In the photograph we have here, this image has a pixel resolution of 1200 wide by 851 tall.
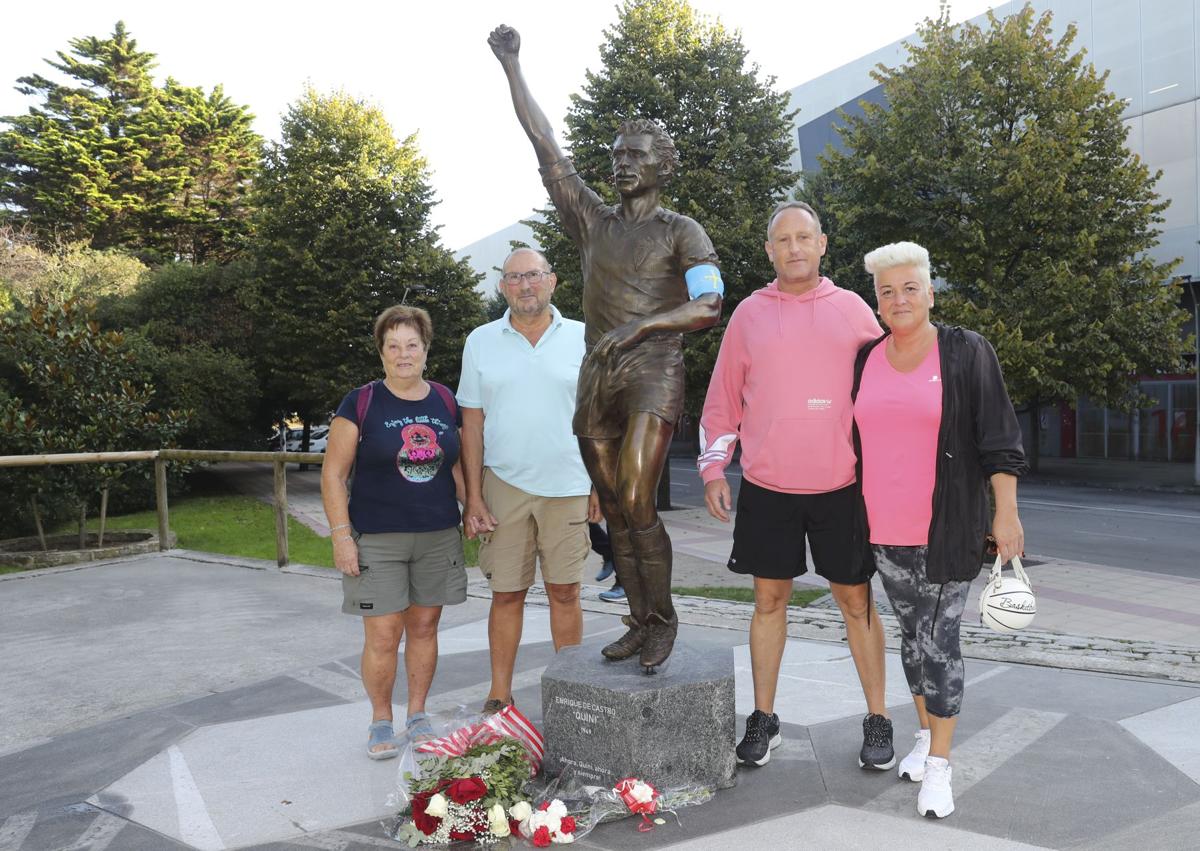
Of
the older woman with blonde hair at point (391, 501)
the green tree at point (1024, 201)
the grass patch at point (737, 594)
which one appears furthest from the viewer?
the green tree at point (1024, 201)

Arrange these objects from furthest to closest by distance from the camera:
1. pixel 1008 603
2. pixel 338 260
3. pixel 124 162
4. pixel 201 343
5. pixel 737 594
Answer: pixel 124 162 < pixel 201 343 < pixel 338 260 < pixel 737 594 < pixel 1008 603

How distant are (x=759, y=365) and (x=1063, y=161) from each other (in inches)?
580

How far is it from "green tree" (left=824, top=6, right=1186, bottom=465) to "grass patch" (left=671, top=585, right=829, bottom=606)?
908cm

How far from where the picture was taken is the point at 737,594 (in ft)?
25.0

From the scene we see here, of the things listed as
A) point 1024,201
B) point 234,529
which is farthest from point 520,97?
point 1024,201

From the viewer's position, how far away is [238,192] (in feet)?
114

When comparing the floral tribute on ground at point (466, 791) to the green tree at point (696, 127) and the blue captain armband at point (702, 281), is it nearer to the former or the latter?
the blue captain armband at point (702, 281)

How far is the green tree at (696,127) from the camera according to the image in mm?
15008

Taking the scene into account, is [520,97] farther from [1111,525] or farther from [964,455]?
[1111,525]

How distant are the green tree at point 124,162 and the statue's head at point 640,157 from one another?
30.6 meters

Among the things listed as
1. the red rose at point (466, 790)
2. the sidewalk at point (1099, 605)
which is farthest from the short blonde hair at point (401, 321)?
the sidewalk at point (1099, 605)

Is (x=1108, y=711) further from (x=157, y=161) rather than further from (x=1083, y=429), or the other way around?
(x=157, y=161)

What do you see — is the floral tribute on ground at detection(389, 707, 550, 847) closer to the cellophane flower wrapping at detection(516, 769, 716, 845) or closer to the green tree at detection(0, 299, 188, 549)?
the cellophane flower wrapping at detection(516, 769, 716, 845)

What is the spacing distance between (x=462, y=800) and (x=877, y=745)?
1.52 meters
